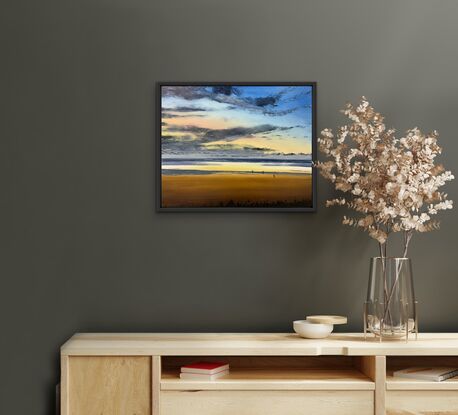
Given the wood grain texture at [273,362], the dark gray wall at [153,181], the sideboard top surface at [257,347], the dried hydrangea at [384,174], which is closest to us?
the sideboard top surface at [257,347]

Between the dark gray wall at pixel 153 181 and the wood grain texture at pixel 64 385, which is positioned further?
the dark gray wall at pixel 153 181

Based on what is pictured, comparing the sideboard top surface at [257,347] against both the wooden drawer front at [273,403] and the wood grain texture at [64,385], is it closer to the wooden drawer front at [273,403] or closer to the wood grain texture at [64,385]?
the wood grain texture at [64,385]

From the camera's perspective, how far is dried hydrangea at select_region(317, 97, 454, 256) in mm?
→ 2922

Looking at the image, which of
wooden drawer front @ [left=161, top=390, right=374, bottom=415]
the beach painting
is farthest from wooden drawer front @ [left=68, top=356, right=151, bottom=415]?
the beach painting

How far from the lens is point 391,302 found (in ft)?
9.81

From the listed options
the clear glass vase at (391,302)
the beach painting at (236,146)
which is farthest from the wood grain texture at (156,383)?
the clear glass vase at (391,302)

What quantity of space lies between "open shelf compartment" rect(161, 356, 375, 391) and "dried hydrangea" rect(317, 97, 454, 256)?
552 mm

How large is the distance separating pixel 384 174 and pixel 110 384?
1.39 meters

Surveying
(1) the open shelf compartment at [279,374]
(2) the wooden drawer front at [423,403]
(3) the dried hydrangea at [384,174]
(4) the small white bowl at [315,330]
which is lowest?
(2) the wooden drawer front at [423,403]

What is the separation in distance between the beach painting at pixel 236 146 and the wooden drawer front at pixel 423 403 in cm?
93

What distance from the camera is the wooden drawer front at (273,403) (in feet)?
9.26

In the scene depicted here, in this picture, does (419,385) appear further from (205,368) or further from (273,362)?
(205,368)

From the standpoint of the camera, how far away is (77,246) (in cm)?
330

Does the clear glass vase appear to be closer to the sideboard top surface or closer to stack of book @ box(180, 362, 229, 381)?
the sideboard top surface
